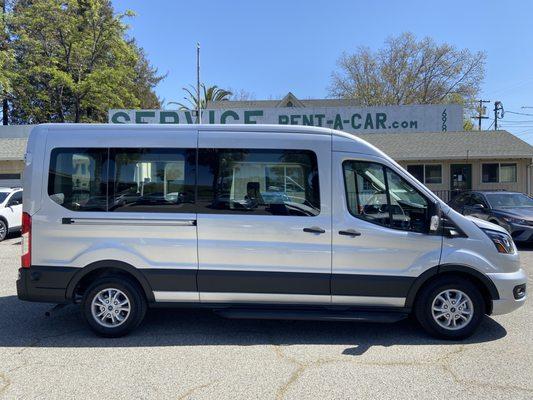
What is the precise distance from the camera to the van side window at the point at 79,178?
4.94 m

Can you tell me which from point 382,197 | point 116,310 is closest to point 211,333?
point 116,310

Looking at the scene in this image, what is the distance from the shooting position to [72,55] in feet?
97.7

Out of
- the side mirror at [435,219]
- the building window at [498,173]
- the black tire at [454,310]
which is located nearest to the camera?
the side mirror at [435,219]

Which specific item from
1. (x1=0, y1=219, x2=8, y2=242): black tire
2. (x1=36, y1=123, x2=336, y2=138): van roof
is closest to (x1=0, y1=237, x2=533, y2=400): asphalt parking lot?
(x1=36, y1=123, x2=336, y2=138): van roof

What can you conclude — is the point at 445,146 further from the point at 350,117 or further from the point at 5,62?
the point at 5,62

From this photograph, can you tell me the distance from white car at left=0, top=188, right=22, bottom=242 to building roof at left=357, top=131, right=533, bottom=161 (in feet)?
49.7

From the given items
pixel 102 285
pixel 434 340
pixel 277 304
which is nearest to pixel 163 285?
pixel 102 285

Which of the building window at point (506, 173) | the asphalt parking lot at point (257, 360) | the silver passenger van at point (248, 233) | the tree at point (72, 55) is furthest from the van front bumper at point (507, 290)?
the tree at point (72, 55)

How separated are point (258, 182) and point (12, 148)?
2273 cm

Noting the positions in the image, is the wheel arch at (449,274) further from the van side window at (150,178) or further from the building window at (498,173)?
the building window at (498,173)

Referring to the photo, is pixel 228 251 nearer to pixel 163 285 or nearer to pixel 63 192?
pixel 163 285

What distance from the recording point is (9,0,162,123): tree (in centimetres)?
2791

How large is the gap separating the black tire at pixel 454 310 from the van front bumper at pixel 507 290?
0.18 meters

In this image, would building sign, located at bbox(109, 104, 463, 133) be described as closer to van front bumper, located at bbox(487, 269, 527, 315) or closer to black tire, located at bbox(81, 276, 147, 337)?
black tire, located at bbox(81, 276, 147, 337)
